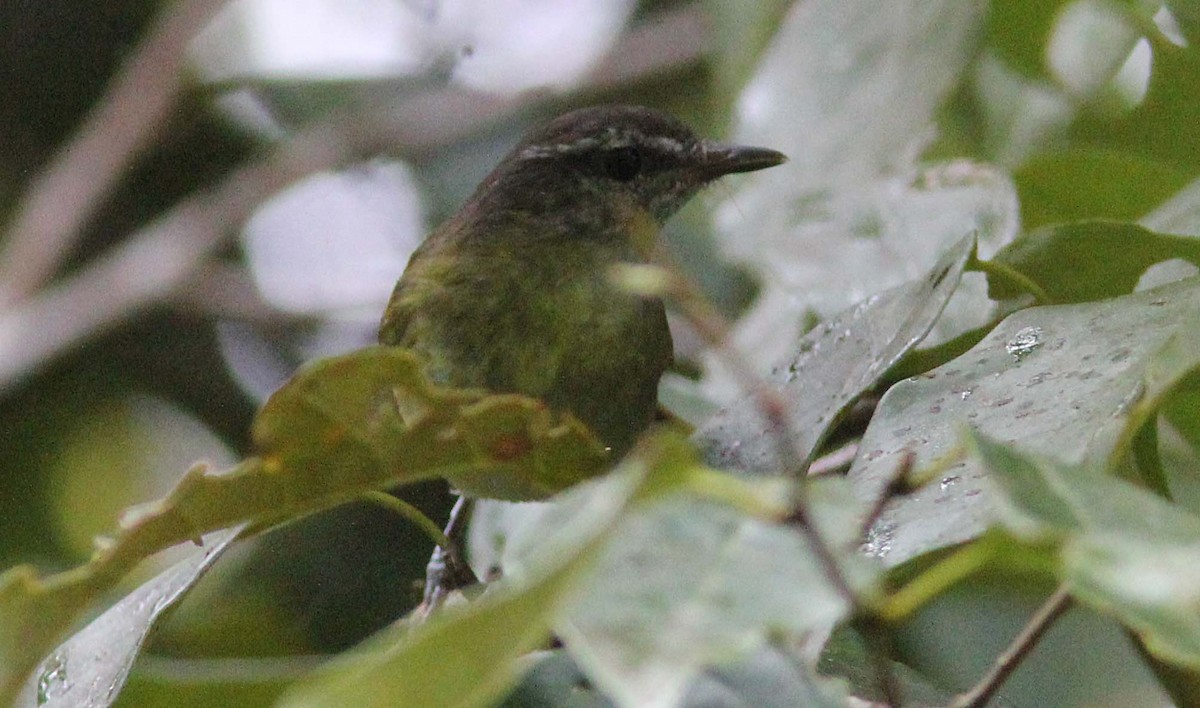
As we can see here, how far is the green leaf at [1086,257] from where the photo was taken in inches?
75.6

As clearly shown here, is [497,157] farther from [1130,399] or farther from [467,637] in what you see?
[467,637]

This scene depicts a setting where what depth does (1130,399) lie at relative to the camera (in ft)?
4.89

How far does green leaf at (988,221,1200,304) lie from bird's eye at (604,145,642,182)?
55.9 inches

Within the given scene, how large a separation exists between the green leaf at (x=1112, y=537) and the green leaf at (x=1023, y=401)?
0.20 metres

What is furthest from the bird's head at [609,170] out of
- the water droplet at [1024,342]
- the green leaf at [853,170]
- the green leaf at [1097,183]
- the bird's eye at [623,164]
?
the water droplet at [1024,342]

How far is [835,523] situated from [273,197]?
476cm

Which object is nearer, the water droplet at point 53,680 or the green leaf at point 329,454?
the green leaf at point 329,454

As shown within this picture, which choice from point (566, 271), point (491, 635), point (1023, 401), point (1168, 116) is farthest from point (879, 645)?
point (1168, 116)

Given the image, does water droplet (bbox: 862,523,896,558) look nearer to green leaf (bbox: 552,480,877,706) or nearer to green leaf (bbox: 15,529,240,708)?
green leaf (bbox: 552,480,877,706)

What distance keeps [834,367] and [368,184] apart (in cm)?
378

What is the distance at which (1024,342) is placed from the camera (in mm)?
1771

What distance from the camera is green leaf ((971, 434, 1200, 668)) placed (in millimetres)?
947

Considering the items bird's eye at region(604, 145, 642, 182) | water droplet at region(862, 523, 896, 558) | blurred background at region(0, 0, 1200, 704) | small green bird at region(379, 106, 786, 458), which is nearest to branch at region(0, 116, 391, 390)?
blurred background at region(0, 0, 1200, 704)

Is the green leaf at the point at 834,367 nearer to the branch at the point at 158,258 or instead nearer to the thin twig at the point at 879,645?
the thin twig at the point at 879,645
